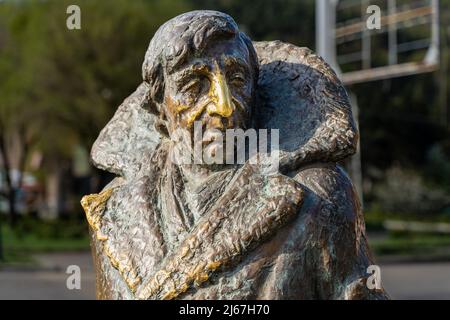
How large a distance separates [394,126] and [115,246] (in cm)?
3479

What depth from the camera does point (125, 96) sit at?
2309cm

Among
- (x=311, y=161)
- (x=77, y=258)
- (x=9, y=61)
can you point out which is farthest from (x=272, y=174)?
(x=9, y=61)

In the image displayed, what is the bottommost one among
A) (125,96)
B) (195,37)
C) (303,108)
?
(303,108)

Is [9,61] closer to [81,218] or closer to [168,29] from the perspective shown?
[81,218]

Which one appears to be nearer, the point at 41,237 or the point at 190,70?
the point at 190,70

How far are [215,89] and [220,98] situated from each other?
0.13 feet

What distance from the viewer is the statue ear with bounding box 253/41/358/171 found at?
9.83ft

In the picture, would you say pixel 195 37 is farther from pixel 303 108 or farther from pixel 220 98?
pixel 303 108

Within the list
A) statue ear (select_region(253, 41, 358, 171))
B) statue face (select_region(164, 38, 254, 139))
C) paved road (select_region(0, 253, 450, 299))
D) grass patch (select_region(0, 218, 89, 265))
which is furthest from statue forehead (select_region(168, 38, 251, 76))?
grass patch (select_region(0, 218, 89, 265))

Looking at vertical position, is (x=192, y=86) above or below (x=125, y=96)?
below

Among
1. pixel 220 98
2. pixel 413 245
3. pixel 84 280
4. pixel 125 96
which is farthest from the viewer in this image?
pixel 125 96

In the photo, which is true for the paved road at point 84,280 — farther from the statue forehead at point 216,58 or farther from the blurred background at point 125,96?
the statue forehead at point 216,58

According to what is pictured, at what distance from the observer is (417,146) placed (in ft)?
125

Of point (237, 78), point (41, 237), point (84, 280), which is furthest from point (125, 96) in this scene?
point (237, 78)
